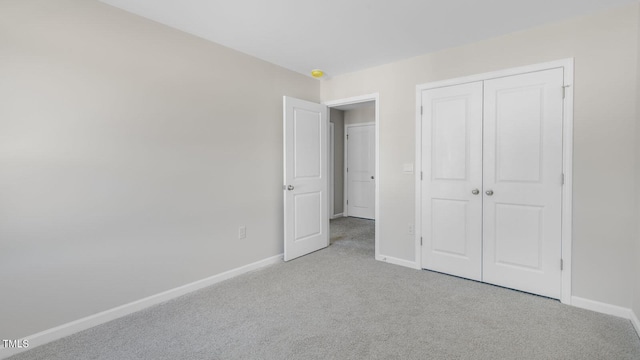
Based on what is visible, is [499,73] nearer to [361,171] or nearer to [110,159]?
[110,159]

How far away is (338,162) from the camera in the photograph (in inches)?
255

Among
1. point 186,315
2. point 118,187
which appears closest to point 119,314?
point 186,315

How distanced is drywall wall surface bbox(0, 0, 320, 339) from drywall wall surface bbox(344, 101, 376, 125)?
10.9 ft

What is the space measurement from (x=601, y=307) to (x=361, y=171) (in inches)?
174

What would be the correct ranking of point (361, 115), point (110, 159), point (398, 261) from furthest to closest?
1. point (361, 115)
2. point (398, 261)
3. point (110, 159)

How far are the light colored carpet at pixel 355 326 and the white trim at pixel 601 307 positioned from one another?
0.06 meters

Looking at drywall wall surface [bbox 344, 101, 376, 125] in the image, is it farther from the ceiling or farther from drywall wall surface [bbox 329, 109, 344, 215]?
the ceiling

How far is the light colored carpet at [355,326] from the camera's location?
1.85 m

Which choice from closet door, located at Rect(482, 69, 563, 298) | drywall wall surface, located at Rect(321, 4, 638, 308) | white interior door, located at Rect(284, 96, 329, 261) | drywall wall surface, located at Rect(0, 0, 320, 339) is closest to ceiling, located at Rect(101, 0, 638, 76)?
drywall wall surface, located at Rect(321, 4, 638, 308)

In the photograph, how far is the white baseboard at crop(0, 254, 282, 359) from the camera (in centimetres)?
193

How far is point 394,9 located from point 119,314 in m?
3.19

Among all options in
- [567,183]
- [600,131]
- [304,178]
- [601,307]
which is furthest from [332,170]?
[601,307]

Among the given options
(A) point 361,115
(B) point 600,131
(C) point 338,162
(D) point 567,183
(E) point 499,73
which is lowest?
(D) point 567,183

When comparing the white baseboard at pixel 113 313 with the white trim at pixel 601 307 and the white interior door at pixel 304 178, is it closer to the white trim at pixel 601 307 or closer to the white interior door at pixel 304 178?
the white interior door at pixel 304 178
